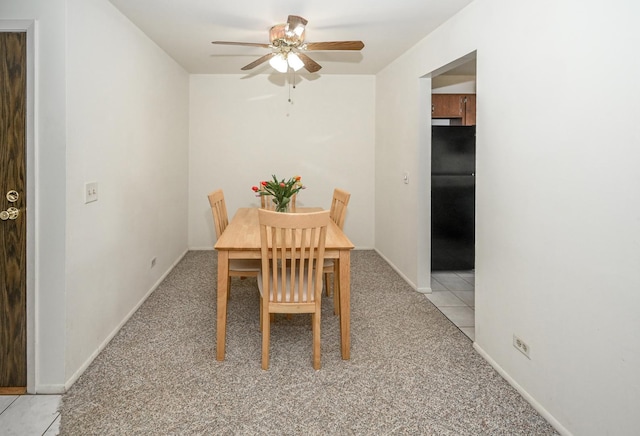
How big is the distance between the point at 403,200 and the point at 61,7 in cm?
326

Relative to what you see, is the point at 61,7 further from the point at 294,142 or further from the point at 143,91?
the point at 294,142

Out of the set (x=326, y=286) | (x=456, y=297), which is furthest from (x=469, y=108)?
(x=326, y=286)

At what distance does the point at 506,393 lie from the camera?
2.18 meters

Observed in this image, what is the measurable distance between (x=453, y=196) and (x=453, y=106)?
4.64ft

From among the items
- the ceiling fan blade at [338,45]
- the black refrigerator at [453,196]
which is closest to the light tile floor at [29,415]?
the ceiling fan blade at [338,45]

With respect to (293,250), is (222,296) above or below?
below

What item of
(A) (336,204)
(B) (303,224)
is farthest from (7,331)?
(A) (336,204)

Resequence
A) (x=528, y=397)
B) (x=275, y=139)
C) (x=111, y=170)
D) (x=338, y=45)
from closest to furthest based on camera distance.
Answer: (x=528, y=397) < (x=111, y=170) < (x=338, y=45) < (x=275, y=139)

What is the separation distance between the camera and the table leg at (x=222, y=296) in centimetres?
248

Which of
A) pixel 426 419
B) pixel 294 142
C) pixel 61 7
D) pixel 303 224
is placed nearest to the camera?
pixel 426 419

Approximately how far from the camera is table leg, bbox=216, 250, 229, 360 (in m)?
2.48

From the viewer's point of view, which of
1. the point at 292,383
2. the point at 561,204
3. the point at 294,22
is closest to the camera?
the point at 561,204

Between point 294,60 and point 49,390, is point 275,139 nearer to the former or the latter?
point 294,60

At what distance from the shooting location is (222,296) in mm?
2508
